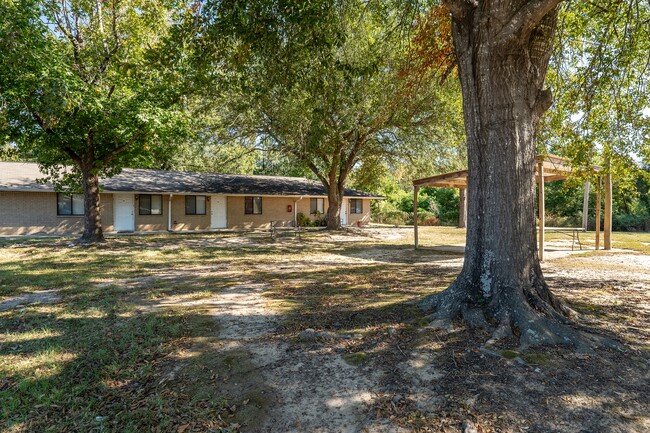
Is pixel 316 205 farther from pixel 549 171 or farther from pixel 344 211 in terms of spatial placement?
pixel 549 171

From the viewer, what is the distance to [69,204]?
19.3m

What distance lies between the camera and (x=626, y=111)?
8.14 m

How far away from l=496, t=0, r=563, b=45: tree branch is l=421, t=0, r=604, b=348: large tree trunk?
0.01 m

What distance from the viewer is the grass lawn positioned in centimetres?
296

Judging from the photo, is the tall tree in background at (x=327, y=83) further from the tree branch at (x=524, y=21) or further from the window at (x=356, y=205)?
the window at (x=356, y=205)

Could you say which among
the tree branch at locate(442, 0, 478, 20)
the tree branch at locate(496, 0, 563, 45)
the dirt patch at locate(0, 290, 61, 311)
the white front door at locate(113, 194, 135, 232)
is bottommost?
the dirt patch at locate(0, 290, 61, 311)

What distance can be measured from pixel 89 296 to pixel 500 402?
6464 millimetres

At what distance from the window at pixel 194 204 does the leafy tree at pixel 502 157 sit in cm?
2022

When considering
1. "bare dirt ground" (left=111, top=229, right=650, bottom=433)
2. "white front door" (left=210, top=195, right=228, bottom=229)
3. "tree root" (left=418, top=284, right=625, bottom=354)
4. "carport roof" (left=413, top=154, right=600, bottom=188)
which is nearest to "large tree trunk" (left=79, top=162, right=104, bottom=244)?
"white front door" (left=210, top=195, right=228, bottom=229)

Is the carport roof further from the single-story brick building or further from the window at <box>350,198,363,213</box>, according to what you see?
the window at <box>350,198,363,213</box>

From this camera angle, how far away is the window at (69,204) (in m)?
19.0

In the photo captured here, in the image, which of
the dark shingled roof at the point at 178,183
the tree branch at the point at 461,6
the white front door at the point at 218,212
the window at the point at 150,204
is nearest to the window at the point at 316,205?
the dark shingled roof at the point at 178,183

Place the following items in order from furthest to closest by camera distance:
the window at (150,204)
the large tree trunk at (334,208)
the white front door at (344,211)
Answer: the white front door at (344,211)
the large tree trunk at (334,208)
the window at (150,204)

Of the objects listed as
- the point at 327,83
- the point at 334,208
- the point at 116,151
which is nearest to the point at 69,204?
the point at 116,151
